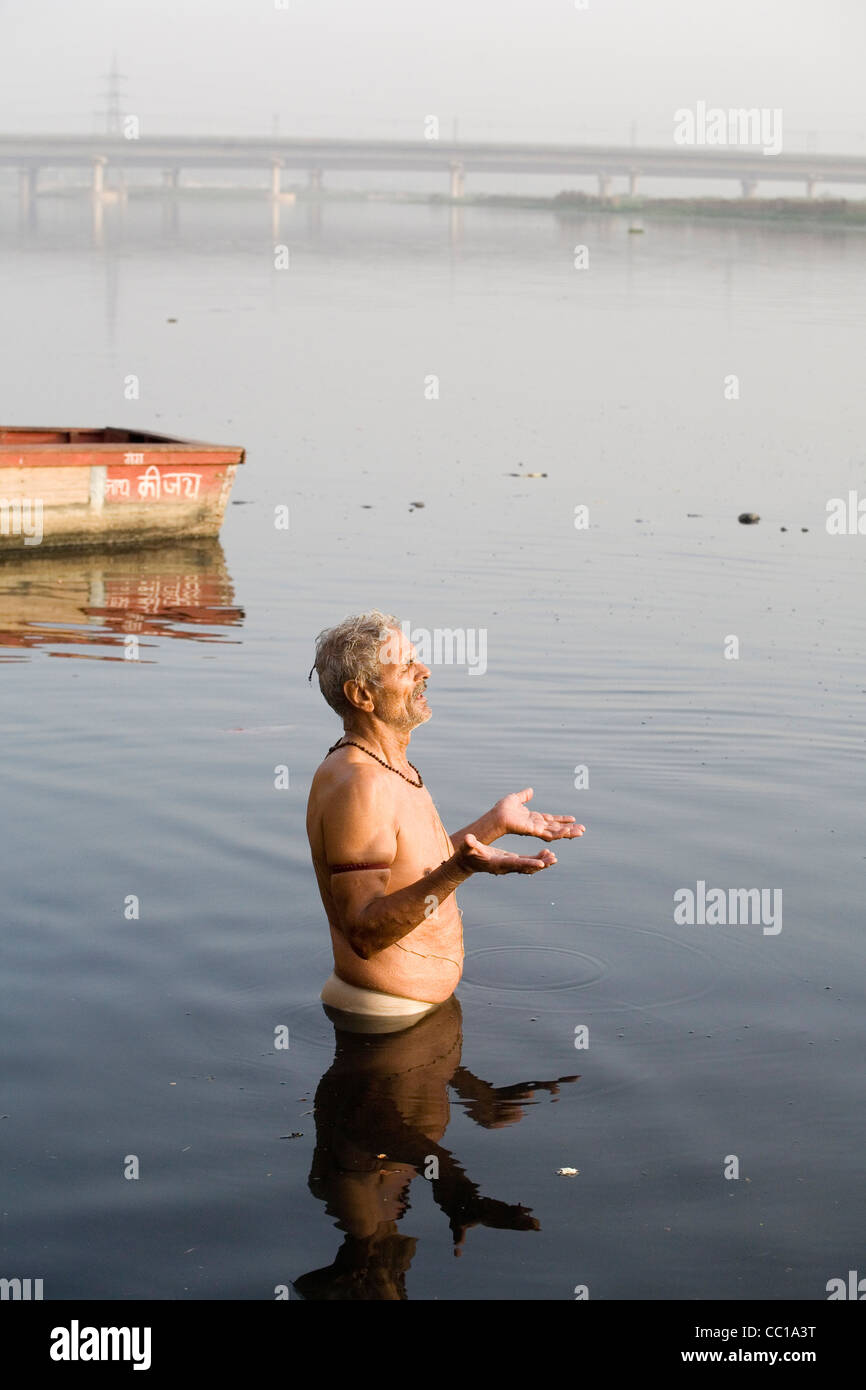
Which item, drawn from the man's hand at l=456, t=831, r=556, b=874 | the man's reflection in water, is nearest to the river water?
the man's reflection in water

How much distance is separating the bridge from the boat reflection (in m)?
126

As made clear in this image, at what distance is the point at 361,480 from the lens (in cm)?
2250

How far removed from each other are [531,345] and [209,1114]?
35.8 metres

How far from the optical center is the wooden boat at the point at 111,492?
16.9 metres

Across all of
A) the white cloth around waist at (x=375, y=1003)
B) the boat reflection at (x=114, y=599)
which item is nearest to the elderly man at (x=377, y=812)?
the white cloth around waist at (x=375, y=1003)

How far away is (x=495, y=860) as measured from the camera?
5.59 meters

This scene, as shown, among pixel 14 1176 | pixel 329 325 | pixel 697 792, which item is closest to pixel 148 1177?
pixel 14 1176

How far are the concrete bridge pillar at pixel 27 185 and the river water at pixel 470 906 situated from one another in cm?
14040

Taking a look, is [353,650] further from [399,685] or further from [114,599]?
[114,599]

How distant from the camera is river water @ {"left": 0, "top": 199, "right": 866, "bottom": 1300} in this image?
5.56m

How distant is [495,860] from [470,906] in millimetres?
2877

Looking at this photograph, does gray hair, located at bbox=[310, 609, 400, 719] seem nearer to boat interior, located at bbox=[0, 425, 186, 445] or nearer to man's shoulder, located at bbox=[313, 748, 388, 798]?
man's shoulder, located at bbox=[313, 748, 388, 798]

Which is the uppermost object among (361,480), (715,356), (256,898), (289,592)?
(715,356)

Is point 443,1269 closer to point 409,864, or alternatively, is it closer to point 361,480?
point 409,864
